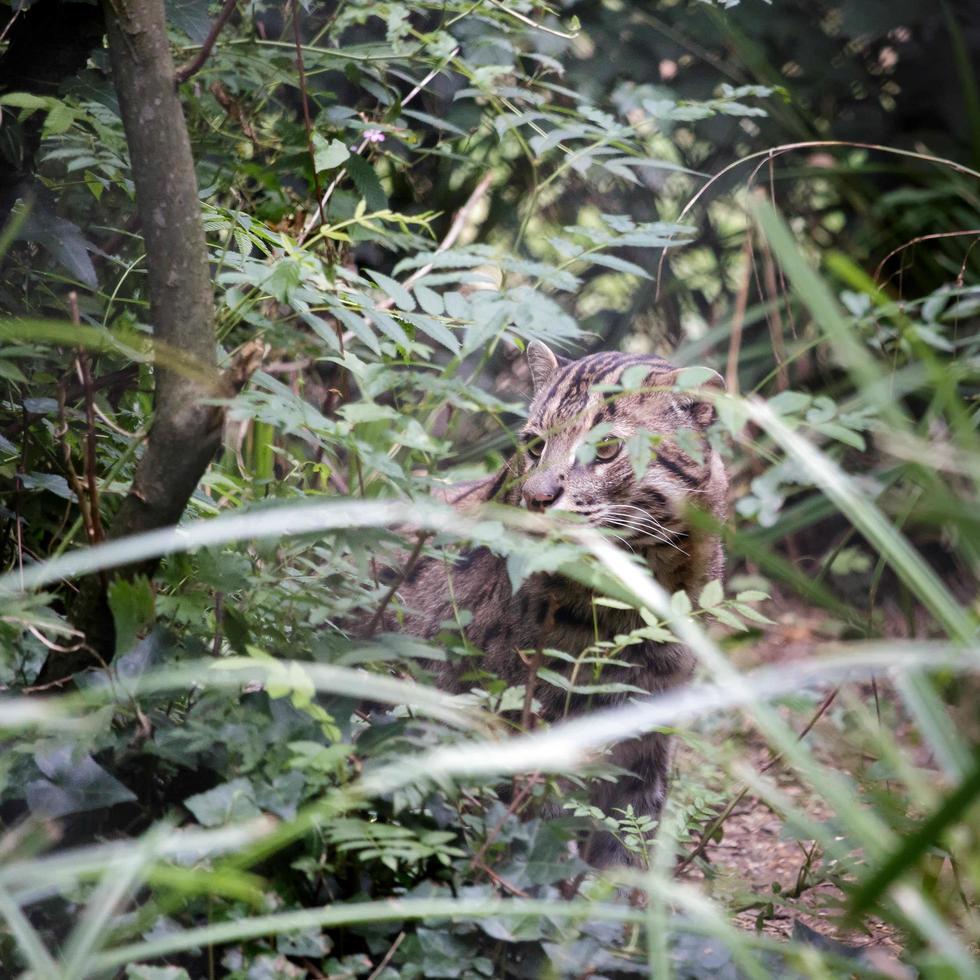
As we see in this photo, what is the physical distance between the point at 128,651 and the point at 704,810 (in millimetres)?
1524

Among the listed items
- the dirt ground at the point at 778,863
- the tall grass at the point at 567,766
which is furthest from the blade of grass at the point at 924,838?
the dirt ground at the point at 778,863

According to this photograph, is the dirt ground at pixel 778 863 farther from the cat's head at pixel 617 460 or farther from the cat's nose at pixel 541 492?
the cat's nose at pixel 541 492

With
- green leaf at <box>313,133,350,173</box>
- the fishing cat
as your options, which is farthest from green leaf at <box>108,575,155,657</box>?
the fishing cat

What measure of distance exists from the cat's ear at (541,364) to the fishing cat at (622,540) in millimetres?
150

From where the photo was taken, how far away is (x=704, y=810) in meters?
3.10

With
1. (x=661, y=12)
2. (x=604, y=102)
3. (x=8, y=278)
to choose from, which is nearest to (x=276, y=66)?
(x=8, y=278)

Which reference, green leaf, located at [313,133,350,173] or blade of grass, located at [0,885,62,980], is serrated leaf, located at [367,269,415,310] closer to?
green leaf, located at [313,133,350,173]

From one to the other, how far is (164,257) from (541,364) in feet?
7.53

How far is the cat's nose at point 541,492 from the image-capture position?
146 inches

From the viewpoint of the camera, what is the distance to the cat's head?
378 centimetres

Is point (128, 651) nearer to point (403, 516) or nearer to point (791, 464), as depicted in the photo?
point (403, 516)

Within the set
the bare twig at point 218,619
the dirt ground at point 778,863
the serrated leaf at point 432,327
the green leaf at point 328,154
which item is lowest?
the dirt ground at point 778,863

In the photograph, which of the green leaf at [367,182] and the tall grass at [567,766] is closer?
the tall grass at [567,766]

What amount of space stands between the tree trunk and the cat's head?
1.39 meters
